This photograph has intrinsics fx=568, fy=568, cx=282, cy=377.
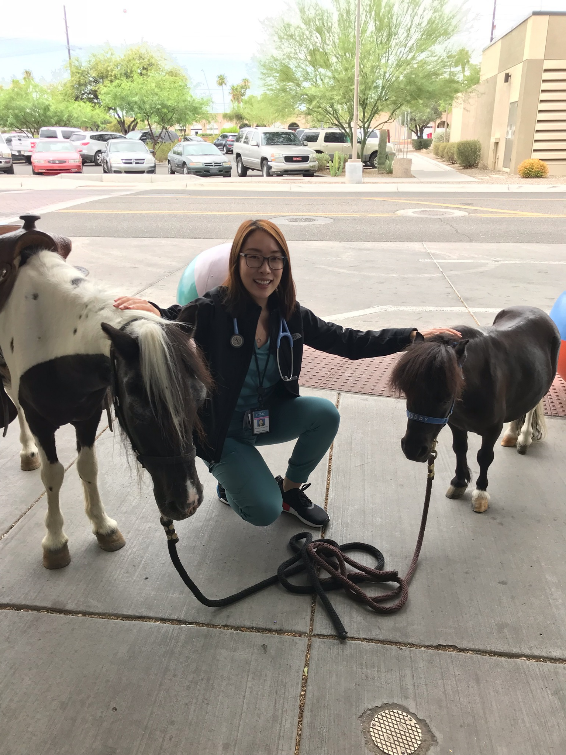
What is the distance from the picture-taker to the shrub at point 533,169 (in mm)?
23312

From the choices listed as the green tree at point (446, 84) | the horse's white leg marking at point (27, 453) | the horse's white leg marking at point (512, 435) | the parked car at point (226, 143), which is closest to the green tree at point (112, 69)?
the parked car at point (226, 143)

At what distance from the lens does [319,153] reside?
2873 cm

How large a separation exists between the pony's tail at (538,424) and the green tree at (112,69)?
2019 inches

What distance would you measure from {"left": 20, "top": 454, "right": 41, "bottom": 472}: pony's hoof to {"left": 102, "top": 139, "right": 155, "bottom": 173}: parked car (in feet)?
78.0

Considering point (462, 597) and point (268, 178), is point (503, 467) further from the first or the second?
point (268, 178)

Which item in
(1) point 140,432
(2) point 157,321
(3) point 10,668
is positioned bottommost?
→ (3) point 10,668

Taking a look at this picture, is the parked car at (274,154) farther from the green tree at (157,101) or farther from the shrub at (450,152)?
the green tree at (157,101)

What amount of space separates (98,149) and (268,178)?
1520cm

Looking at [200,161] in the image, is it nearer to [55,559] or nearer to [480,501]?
[480,501]

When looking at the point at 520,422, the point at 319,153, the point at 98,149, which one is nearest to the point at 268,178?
the point at 319,153

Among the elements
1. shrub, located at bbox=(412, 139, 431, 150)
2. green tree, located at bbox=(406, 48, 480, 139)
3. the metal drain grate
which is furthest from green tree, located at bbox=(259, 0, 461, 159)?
shrub, located at bbox=(412, 139, 431, 150)

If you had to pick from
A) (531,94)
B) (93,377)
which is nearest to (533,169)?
(531,94)

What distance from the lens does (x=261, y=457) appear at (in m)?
3.05

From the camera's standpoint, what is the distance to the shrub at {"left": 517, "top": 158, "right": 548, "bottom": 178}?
23312 mm
